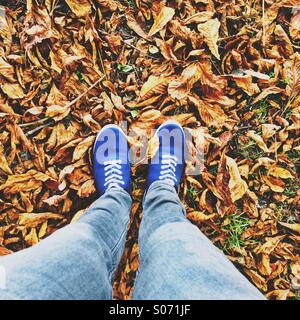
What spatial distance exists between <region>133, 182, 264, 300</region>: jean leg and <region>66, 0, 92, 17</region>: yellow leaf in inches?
31.8

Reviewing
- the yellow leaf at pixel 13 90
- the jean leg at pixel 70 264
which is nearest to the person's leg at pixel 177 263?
the jean leg at pixel 70 264

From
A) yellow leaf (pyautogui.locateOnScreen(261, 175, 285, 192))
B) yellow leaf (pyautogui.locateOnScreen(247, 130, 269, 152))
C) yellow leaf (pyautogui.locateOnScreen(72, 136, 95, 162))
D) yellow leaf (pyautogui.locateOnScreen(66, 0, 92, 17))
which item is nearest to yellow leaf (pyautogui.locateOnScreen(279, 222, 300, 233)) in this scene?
yellow leaf (pyautogui.locateOnScreen(261, 175, 285, 192))

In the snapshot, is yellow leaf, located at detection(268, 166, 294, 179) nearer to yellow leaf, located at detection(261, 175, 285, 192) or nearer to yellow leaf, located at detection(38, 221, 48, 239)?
yellow leaf, located at detection(261, 175, 285, 192)

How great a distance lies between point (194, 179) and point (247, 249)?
337 mm

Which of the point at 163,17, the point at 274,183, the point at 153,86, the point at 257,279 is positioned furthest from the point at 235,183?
the point at 163,17

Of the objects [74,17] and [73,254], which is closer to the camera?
[73,254]

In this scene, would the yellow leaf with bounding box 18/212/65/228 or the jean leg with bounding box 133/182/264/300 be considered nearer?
the jean leg with bounding box 133/182/264/300

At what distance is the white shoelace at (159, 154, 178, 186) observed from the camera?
1.32 m

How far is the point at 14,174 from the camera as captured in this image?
49.5 inches

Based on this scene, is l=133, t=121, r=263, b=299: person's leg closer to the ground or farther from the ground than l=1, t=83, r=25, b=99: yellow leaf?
closer to the ground

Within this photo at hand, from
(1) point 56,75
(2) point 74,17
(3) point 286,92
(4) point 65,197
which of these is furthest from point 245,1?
(4) point 65,197

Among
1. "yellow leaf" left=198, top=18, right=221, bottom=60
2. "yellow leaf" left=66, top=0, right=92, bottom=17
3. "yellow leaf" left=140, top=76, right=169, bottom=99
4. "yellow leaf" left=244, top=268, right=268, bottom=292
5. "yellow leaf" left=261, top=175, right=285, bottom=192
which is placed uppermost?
"yellow leaf" left=66, top=0, right=92, bottom=17

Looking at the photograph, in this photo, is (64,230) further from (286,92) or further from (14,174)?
(286,92)

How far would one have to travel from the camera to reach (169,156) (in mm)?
1370
